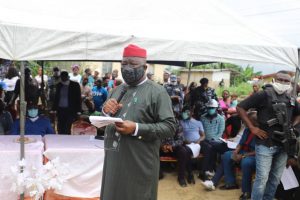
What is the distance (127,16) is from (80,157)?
1.71 metres

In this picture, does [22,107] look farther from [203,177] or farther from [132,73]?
[203,177]

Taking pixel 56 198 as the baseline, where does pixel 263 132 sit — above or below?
above

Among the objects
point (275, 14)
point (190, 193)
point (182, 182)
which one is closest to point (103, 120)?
point (190, 193)

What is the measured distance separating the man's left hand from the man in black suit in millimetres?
4998

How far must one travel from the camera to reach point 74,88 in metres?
7.32

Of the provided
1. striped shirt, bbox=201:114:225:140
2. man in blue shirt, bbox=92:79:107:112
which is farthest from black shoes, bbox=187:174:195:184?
man in blue shirt, bbox=92:79:107:112

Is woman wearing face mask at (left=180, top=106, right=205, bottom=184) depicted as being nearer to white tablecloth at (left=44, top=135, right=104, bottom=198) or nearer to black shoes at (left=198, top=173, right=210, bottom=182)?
black shoes at (left=198, top=173, right=210, bottom=182)

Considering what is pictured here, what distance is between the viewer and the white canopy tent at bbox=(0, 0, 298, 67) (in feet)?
10.7

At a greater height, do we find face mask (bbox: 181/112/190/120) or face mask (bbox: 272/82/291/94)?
face mask (bbox: 272/82/291/94)

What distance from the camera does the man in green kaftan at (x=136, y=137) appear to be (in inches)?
104

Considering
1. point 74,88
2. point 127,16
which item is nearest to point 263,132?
point 127,16

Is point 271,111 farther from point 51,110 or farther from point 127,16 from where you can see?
point 51,110

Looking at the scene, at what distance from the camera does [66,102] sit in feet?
24.0

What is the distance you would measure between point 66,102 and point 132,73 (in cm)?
486
